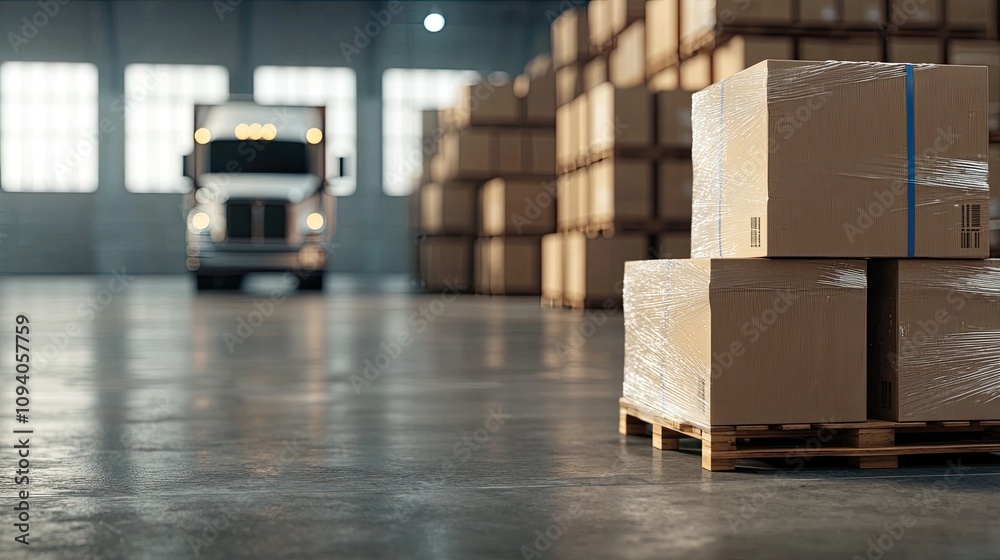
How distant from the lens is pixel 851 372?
11.8ft

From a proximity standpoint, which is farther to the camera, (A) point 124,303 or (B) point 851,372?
(A) point 124,303

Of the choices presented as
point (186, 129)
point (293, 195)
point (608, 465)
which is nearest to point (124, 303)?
point (293, 195)

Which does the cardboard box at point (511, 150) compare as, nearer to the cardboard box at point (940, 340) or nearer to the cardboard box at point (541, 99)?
the cardboard box at point (541, 99)

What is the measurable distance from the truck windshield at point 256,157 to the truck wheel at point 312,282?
5.19 ft

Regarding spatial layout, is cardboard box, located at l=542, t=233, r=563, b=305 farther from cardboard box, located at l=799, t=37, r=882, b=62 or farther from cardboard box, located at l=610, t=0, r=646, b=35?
cardboard box, located at l=799, t=37, r=882, b=62

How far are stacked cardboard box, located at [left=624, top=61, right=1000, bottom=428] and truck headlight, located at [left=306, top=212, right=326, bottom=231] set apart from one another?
13306mm

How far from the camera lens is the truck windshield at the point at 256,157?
16359mm

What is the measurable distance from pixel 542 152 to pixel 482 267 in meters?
1.84

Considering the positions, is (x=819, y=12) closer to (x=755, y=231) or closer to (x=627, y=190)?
(x=627, y=190)

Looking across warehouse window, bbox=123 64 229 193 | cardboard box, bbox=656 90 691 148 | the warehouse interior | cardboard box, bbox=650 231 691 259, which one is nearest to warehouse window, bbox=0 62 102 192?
warehouse window, bbox=123 64 229 193

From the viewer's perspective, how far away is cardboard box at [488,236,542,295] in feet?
51.2

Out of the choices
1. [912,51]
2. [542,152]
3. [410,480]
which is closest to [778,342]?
[410,480]

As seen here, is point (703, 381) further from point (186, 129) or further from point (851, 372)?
point (186, 129)

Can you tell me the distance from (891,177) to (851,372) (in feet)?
2.02
